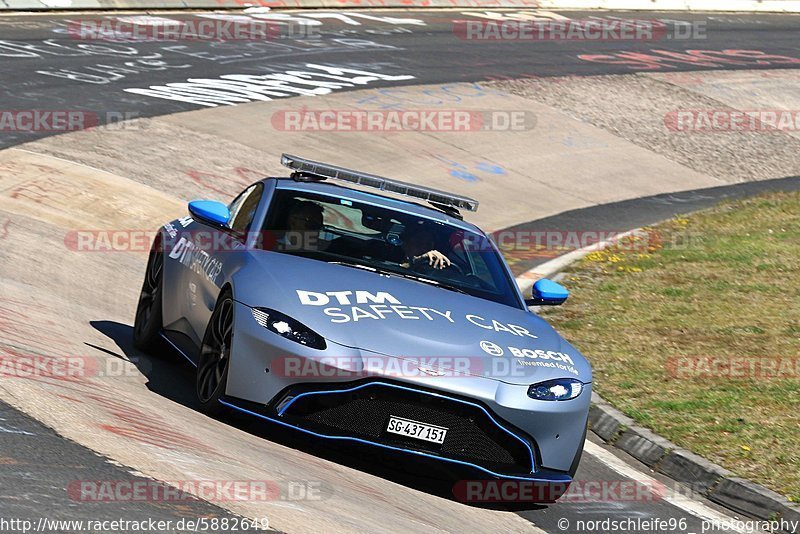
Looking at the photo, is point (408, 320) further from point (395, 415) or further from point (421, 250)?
point (421, 250)

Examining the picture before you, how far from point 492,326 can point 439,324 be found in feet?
1.36

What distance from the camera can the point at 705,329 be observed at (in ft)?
41.5

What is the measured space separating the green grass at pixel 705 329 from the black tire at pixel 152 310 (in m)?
3.47

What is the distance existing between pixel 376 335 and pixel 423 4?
94.1ft

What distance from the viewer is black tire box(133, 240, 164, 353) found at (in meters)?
9.43

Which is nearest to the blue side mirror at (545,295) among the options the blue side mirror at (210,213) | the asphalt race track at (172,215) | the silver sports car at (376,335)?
the silver sports car at (376,335)

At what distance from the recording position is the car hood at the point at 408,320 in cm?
727

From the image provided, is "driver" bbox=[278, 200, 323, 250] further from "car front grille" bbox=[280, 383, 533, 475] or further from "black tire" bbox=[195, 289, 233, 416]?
"car front grille" bbox=[280, 383, 533, 475]

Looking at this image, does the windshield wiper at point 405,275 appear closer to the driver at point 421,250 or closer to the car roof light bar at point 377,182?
the driver at point 421,250

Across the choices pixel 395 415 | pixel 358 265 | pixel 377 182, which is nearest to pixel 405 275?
pixel 358 265

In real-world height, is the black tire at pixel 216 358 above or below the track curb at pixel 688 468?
above

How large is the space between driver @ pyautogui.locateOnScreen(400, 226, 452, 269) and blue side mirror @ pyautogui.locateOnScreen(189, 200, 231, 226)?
3.90 feet

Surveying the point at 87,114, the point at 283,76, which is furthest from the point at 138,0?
the point at 87,114

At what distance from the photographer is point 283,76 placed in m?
24.5
